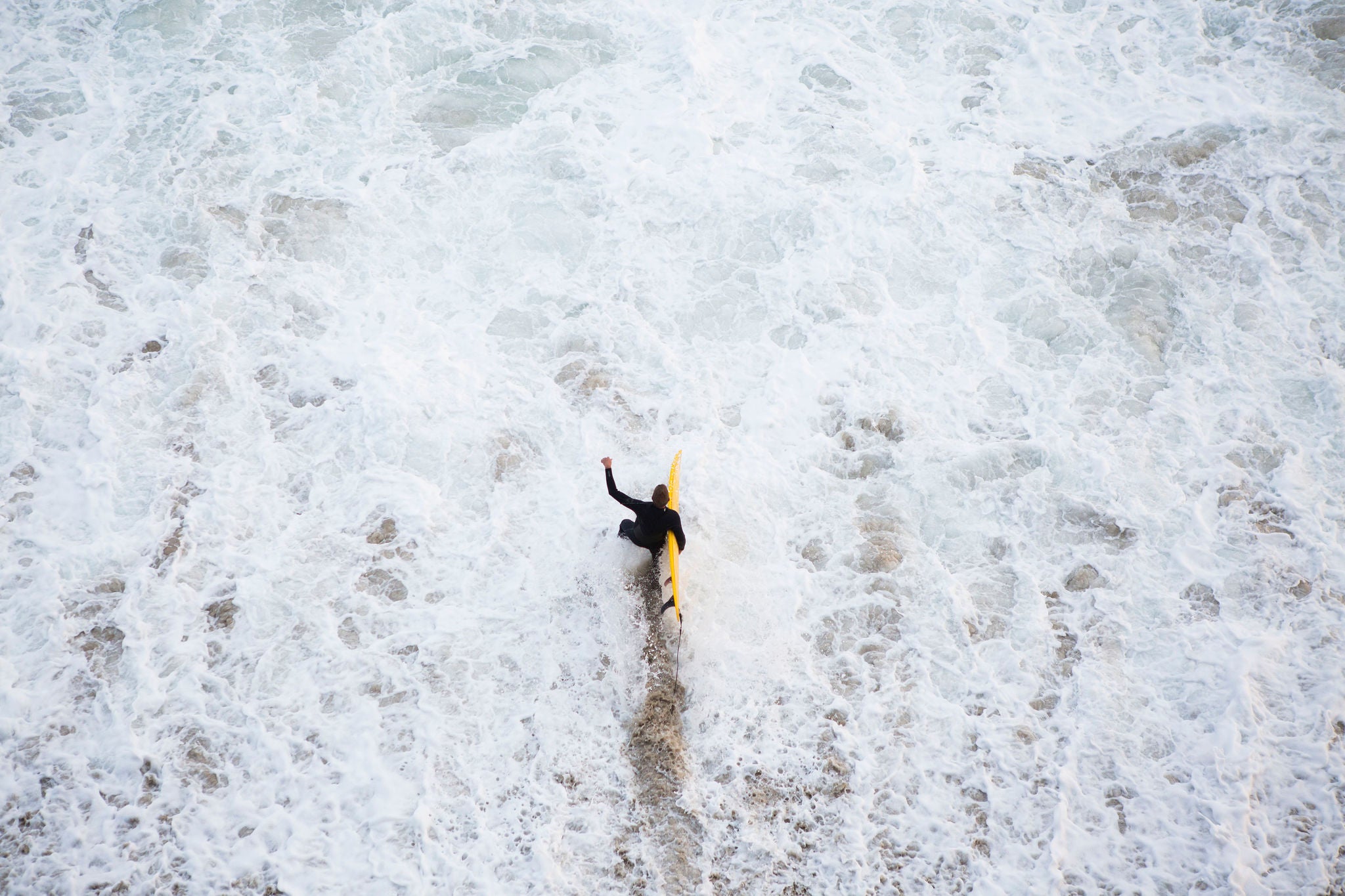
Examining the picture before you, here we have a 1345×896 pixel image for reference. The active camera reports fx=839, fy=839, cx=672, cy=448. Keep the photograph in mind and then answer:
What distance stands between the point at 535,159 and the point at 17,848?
25.7ft

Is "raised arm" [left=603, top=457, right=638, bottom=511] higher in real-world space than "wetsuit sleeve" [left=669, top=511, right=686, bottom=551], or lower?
higher

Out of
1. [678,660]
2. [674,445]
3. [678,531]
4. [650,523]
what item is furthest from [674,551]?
[674,445]

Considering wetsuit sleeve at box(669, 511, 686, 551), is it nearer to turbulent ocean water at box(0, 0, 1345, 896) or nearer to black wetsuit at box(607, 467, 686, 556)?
black wetsuit at box(607, 467, 686, 556)

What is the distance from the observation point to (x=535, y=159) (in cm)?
976

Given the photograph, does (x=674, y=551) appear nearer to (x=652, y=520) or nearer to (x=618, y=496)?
(x=652, y=520)

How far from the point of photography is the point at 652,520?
20.8 ft

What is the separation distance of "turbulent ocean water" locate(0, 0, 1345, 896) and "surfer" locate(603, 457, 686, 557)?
529mm

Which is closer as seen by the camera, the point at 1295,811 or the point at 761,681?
the point at 1295,811

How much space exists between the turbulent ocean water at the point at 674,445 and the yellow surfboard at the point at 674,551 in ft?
0.86

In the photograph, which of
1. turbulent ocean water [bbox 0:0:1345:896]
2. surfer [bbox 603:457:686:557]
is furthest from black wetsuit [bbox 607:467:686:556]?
turbulent ocean water [bbox 0:0:1345:896]

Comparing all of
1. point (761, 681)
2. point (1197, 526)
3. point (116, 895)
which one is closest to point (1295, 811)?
point (1197, 526)

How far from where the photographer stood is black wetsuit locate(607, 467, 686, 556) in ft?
20.6

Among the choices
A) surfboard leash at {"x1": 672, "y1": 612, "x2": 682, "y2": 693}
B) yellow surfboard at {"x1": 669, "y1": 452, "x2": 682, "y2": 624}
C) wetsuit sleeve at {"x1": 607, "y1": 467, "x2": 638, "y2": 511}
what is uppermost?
wetsuit sleeve at {"x1": 607, "y1": 467, "x2": 638, "y2": 511}

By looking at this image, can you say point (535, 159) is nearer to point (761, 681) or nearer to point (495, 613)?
point (495, 613)
